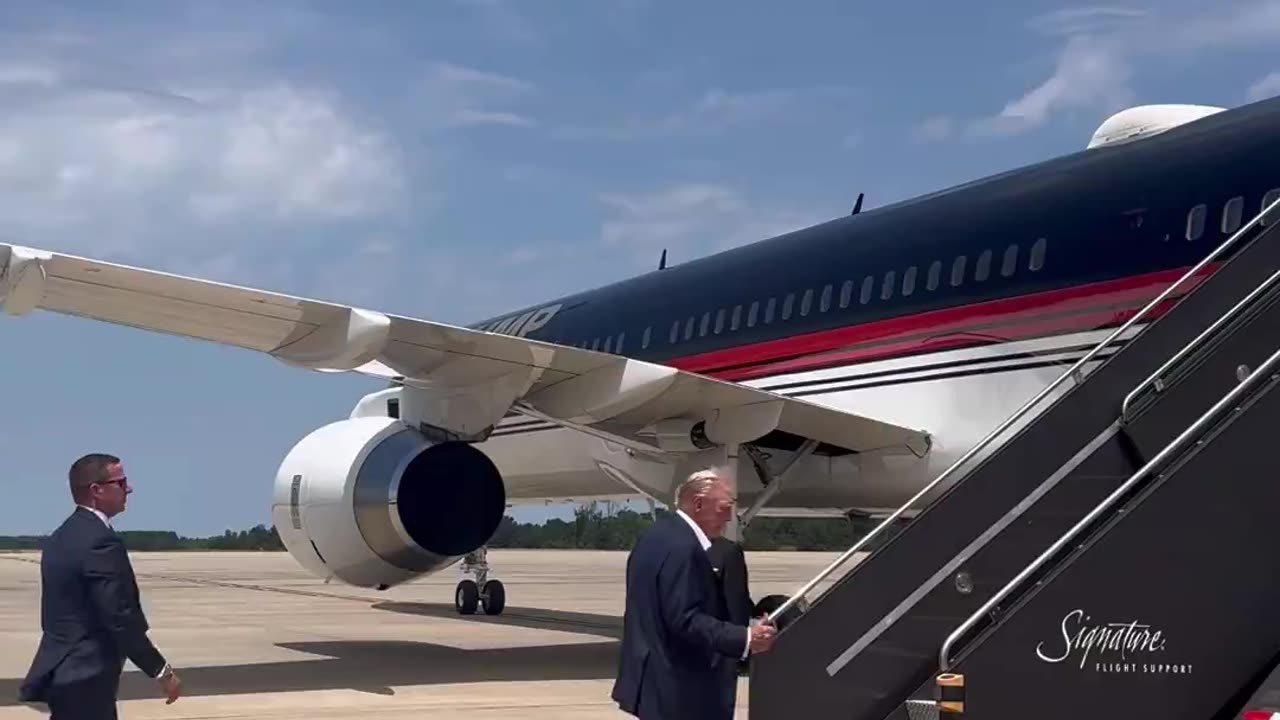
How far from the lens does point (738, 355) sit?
1314 cm

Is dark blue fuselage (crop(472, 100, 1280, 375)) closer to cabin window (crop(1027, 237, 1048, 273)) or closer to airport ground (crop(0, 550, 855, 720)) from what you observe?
cabin window (crop(1027, 237, 1048, 273))

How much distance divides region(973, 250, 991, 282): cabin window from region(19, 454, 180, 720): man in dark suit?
7042 mm

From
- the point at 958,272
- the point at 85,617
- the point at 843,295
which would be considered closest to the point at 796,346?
the point at 843,295

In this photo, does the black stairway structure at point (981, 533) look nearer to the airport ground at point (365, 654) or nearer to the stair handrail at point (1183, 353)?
the stair handrail at point (1183, 353)

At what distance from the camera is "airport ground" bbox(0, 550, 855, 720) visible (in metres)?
9.27

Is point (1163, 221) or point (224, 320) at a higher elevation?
point (1163, 221)

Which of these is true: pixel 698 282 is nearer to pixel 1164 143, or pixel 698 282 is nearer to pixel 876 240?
pixel 876 240

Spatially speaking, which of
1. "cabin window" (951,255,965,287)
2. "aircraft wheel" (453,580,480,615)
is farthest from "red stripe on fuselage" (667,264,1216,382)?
"aircraft wheel" (453,580,480,615)

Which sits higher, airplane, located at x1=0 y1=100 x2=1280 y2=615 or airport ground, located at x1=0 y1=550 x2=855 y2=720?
airplane, located at x1=0 y1=100 x2=1280 y2=615

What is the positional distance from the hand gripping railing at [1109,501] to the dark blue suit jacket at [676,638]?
0.66 m

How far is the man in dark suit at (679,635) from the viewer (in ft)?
15.5

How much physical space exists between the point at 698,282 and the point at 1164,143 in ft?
17.3

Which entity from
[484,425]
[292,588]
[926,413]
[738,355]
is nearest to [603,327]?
[738,355]

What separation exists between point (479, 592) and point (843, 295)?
27.2ft
